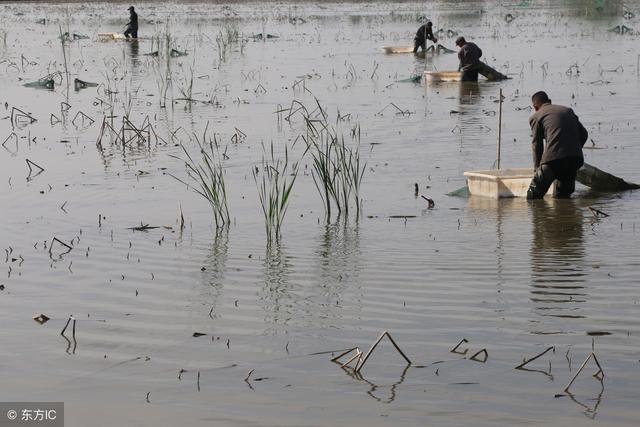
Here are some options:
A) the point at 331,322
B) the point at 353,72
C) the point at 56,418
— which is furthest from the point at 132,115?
the point at 56,418

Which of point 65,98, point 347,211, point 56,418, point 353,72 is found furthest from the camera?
point 353,72

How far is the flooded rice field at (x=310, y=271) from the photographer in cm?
616

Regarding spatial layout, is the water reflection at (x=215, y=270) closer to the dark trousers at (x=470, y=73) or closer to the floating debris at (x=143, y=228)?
the floating debris at (x=143, y=228)

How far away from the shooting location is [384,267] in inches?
359

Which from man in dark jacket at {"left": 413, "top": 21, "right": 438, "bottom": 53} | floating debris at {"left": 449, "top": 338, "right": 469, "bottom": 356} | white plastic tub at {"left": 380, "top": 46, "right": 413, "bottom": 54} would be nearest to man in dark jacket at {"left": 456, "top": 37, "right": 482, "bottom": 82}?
man in dark jacket at {"left": 413, "top": 21, "right": 438, "bottom": 53}

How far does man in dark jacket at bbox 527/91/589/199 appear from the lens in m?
11.6

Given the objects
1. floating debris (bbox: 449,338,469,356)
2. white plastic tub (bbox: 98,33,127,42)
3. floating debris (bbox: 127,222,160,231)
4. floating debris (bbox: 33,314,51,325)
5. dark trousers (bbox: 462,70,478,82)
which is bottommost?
floating debris (bbox: 33,314,51,325)

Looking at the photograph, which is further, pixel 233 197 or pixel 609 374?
pixel 233 197

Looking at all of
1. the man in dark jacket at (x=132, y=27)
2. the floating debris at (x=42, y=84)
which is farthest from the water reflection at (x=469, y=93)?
the man in dark jacket at (x=132, y=27)

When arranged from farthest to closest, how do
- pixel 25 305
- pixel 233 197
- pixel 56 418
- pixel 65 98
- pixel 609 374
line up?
pixel 65 98 → pixel 233 197 → pixel 25 305 → pixel 609 374 → pixel 56 418

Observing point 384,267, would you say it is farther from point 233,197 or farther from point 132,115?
point 132,115

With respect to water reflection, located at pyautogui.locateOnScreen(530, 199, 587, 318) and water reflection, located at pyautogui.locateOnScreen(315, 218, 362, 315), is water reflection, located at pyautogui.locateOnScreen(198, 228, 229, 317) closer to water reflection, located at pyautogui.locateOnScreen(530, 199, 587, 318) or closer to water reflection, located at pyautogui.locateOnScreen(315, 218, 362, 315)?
water reflection, located at pyautogui.locateOnScreen(315, 218, 362, 315)

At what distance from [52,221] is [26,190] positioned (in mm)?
2072

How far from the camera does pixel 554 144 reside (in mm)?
11672
